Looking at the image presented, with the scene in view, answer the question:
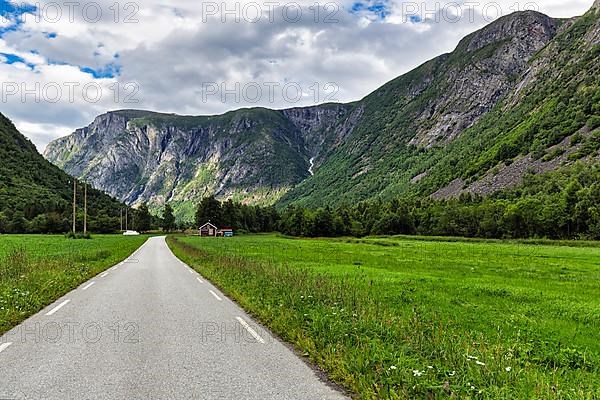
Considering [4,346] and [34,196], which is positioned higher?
[34,196]

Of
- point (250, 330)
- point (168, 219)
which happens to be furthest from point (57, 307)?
point (168, 219)

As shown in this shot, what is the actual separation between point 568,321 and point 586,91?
653 feet

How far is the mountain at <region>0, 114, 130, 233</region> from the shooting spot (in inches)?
4530

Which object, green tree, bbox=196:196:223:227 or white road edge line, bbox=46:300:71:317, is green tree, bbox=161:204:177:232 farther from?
white road edge line, bbox=46:300:71:317

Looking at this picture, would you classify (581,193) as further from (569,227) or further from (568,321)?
(568,321)

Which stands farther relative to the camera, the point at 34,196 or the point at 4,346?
the point at 34,196

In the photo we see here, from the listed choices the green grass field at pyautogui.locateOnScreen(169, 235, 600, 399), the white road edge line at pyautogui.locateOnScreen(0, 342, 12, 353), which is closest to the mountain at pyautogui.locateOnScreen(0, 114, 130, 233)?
the green grass field at pyautogui.locateOnScreen(169, 235, 600, 399)

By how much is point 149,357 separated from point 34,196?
466 feet

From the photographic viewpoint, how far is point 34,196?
5172 inches

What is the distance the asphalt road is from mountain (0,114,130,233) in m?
89.6

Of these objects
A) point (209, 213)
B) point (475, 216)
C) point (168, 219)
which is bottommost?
point (475, 216)

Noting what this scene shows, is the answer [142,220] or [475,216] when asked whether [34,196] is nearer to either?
[142,220]

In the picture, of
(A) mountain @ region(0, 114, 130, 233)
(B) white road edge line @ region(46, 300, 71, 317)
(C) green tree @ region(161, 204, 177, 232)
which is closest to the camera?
(B) white road edge line @ region(46, 300, 71, 317)

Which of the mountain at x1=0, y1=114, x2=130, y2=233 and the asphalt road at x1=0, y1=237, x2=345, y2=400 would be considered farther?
the mountain at x1=0, y1=114, x2=130, y2=233
